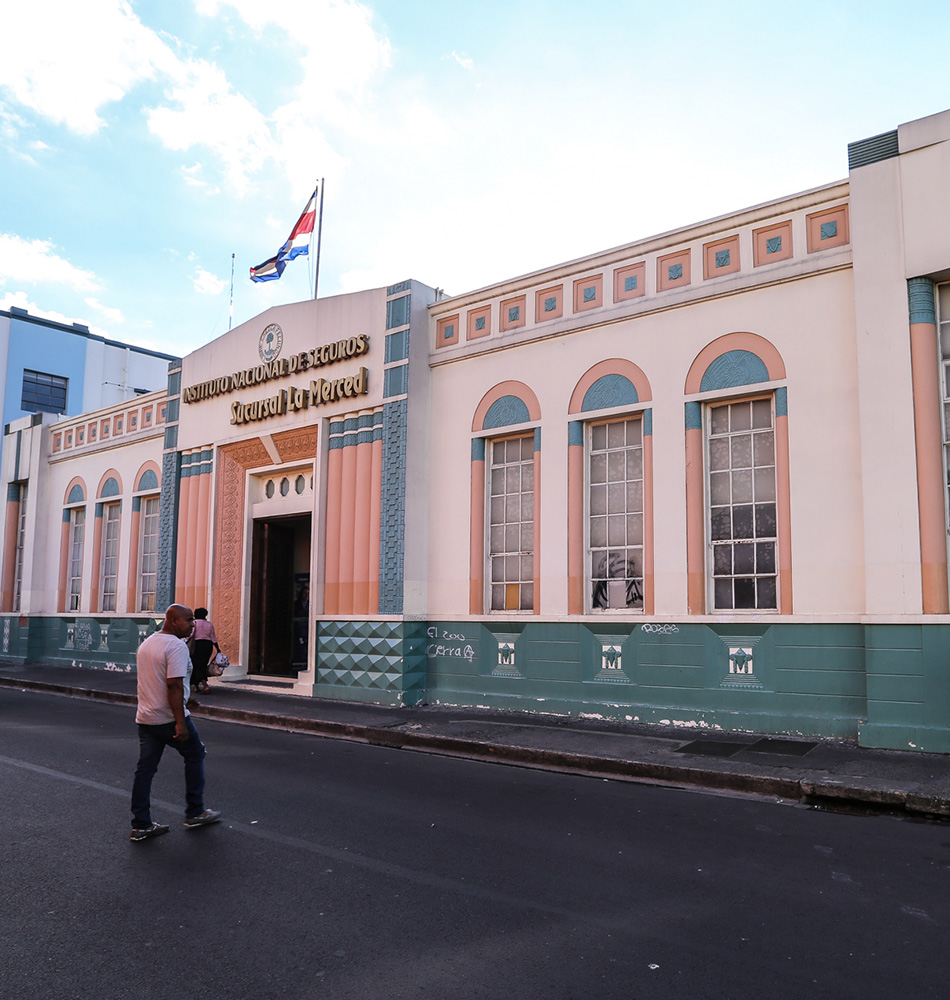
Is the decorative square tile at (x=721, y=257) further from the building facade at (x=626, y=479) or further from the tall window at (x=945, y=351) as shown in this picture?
the tall window at (x=945, y=351)

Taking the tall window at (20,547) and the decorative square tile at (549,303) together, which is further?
the tall window at (20,547)

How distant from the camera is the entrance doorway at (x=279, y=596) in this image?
641 inches

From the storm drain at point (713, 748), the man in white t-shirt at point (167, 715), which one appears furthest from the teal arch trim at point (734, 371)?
the man in white t-shirt at point (167, 715)

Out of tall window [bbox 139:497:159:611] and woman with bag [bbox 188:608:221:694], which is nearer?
woman with bag [bbox 188:608:221:694]

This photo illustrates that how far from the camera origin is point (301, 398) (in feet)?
49.6

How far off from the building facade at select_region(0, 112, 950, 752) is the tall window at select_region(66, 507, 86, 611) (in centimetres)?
528

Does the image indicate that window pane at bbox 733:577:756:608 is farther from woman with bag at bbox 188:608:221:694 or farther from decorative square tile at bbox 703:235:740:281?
woman with bag at bbox 188:608:221:694

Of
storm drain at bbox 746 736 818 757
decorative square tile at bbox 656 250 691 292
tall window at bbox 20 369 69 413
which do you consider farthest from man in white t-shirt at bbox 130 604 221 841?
tall window at bbox 20 369 69 413

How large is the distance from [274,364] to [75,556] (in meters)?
9.56

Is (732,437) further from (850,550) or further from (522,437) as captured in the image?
(522,437)

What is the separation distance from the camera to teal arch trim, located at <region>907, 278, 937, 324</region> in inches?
356

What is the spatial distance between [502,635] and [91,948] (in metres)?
8.64

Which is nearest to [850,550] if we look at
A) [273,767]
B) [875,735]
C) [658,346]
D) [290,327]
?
[875,735]

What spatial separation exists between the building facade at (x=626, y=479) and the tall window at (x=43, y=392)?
17.2m
